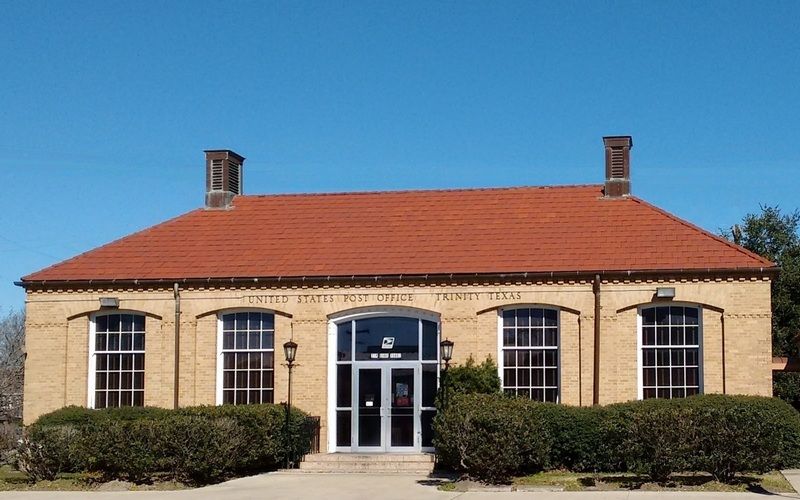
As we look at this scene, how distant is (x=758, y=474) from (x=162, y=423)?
11.3 metres

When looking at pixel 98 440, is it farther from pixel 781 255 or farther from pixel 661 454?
pixel 781 255

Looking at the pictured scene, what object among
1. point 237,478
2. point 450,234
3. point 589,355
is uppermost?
point 450,234

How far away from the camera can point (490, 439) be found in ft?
65.2

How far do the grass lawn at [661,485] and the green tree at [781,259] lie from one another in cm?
1974

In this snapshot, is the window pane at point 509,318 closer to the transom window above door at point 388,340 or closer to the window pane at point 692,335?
the transom window above door at point 388,340

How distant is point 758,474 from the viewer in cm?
1994

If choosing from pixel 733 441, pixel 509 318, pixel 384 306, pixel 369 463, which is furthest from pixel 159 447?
pixel 733 441

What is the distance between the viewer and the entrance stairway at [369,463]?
23.4 metres

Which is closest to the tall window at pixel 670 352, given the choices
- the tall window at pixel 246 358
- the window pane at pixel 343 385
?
the window pane at pixel 343 385

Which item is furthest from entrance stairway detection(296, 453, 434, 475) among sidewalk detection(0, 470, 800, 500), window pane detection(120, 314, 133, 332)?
window pane detection(120, 314, 133, 332)

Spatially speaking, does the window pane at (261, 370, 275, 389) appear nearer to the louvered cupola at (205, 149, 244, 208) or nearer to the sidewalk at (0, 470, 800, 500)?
the sidewalk at (0, 470, 800, 500)

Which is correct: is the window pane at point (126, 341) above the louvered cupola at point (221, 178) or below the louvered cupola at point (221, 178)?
below

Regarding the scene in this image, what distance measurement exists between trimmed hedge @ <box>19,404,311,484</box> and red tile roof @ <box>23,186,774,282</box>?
216 inches

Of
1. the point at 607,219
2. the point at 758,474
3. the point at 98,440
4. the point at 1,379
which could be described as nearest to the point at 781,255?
the point at 607,219
